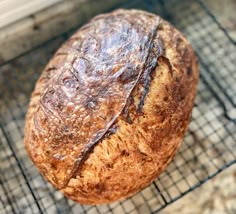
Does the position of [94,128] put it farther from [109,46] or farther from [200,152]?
[200,152]

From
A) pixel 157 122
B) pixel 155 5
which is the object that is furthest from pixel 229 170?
pixel 155 5

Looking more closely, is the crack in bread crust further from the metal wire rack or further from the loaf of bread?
the metal wire rack

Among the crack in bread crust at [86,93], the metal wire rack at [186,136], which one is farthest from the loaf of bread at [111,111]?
the metal wire rack at [186,136]

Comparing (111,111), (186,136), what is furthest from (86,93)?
(186,136)

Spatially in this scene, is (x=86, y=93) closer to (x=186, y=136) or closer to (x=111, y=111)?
(x=111, y=111)

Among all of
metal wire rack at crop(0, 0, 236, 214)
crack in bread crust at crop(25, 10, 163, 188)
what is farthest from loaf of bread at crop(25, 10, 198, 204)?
metal wire rack at crop(0, 0, 236, 214)

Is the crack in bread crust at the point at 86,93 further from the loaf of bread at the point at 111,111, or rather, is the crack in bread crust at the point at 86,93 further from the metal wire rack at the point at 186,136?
the metal wire rack at the point at 186,136
